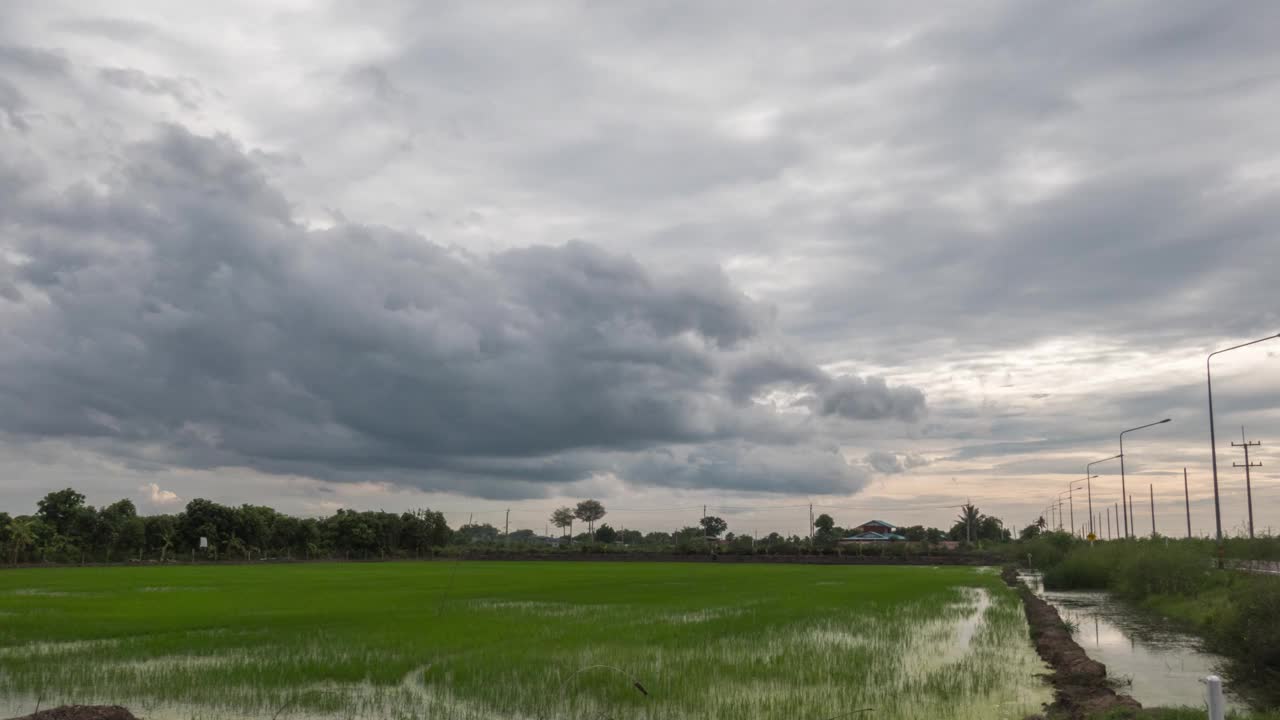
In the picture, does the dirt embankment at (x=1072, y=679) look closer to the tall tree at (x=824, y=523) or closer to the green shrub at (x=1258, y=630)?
the green shrub at (x=1258, y=630)

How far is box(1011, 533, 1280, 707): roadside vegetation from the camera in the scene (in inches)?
692

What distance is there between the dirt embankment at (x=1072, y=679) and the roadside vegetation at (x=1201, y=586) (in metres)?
2.62

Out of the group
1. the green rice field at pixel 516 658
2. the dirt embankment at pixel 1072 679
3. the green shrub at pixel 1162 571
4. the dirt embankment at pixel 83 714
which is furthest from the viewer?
the green shrub at pixel 1162 571

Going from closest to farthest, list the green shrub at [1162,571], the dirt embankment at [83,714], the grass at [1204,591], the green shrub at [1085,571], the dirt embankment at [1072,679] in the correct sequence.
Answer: the dirt embankment at [83,714] < the dirt embankment at [1072,679] < the grass at [1204,591] < the green shrub at [1162,571] < the green shrub at [1085,571]

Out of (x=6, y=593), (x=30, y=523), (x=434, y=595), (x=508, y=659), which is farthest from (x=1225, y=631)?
(x=30, y=523)

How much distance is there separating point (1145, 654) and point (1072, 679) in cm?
688

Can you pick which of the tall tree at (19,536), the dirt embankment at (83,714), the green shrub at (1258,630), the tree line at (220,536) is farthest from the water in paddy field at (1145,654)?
the tall tree at (19,536)

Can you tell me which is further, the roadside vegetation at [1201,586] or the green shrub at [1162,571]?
the green shrub at [1162,571]

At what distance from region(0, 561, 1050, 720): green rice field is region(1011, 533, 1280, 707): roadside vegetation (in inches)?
154

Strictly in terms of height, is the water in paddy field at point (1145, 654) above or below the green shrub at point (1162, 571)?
below

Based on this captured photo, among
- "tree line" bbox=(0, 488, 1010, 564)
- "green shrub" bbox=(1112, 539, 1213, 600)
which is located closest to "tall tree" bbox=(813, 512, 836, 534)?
"tree line" bbox=(0, 488, 1010, 564)

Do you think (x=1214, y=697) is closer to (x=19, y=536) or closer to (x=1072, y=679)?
(x=1072, y=679)

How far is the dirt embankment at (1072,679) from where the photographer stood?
46.7ft

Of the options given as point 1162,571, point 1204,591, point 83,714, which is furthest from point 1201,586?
point 83,714
